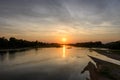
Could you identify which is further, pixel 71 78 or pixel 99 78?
pixel 71 78

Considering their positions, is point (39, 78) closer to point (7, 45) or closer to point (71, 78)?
point (71, 78)

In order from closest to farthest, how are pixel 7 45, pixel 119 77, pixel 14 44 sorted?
pixel 119 77 → pixel 7 45 → pixel 14 44

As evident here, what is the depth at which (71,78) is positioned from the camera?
23.8 meters

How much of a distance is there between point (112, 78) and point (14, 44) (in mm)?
121488

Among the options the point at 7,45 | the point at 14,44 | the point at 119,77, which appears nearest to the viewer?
the point at 119,77

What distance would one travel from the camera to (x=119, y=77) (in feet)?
62.8

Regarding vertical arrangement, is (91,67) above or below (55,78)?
above

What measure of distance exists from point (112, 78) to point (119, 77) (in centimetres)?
80

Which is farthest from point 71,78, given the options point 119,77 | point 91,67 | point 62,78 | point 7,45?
point 7,45

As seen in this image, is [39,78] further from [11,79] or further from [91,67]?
[91,67]

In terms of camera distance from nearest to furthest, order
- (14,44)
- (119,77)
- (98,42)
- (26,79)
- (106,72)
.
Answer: (119,77) < (106,72) < (26,79) < (14,44) < (98,42)

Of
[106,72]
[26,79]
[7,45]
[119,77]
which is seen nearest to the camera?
[119,77]

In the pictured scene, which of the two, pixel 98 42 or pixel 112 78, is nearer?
pixel 112 78

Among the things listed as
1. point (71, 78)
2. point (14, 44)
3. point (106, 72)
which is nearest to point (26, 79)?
point (71, 78)
